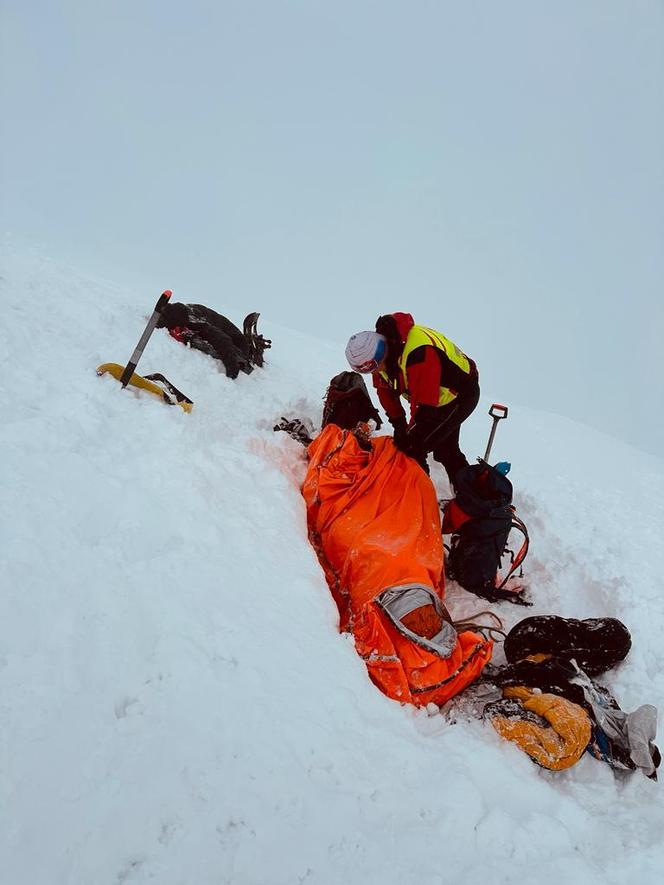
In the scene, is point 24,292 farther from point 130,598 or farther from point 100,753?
point 100,753

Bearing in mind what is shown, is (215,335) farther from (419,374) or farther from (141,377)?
(419,374)

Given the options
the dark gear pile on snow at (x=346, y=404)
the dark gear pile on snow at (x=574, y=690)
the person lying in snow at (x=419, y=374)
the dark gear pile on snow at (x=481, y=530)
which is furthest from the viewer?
the dark gear pile on snow at (x=346, y=404)

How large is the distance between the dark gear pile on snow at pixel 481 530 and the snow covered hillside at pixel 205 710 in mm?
912

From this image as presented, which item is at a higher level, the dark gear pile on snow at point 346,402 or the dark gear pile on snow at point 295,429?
the dark gear pile on snow at point 346,402

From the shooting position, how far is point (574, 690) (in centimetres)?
288

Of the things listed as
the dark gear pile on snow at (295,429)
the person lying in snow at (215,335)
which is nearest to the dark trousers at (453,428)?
the dark gear pile on snow at (295,429)

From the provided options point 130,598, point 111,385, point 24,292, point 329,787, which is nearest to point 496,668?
point 329,787

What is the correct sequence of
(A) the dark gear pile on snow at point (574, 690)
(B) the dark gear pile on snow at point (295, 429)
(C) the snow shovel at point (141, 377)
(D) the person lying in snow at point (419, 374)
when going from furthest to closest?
1. (B) the dark gear pile on snow at point (295, 429)
2. (D) the person lying in snow at point (419, 374)
3. (C) the snow shovel at point (141, 377)
4. (A) the dark gear pile on snow at point (574, 690)

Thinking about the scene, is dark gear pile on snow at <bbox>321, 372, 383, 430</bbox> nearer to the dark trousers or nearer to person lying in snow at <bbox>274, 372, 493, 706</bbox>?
person lying in snow at <bbox>274, 372, 493, 706</bbox>

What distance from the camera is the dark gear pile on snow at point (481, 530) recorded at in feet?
13.4

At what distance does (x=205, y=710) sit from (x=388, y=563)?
171 centimetres

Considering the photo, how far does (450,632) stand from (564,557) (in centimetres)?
192

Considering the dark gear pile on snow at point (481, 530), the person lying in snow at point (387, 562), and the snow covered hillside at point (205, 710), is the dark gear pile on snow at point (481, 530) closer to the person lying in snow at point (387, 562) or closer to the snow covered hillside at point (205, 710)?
the person lying in snow at point (387, 562)

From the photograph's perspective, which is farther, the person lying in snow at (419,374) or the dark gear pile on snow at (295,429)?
the dark gear pile on snow at (295,429)
